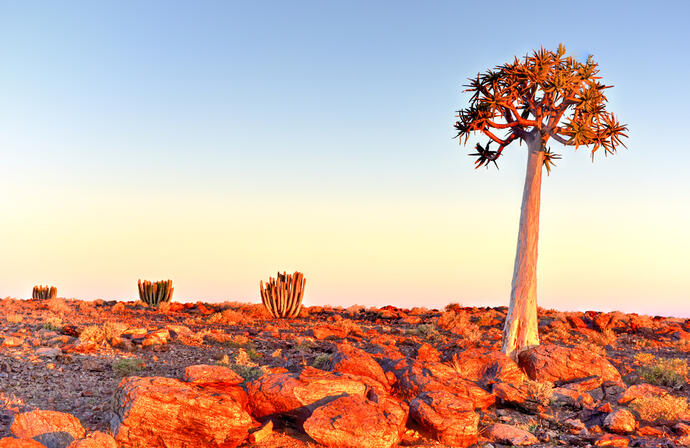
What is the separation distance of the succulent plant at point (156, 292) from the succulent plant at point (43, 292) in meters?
10.5

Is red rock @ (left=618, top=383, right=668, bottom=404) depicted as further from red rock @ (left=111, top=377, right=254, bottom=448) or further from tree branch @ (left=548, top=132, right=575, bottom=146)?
red rock @ (left=111, top=377, right=254, bottom=448)

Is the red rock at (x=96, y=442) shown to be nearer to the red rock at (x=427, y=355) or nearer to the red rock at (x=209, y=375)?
the red rock at (x=209, y=375)

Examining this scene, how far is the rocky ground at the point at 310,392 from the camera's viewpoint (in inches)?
370

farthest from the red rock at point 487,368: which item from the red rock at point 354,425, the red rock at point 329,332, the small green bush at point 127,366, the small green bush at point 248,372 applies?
the small green bush at point 127,366

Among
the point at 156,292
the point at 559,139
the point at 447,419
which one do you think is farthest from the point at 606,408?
the point at 156,292

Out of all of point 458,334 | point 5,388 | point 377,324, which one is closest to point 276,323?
point 377,324

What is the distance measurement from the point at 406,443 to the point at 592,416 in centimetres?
456

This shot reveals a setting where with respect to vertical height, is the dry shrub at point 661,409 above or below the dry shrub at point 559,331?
below

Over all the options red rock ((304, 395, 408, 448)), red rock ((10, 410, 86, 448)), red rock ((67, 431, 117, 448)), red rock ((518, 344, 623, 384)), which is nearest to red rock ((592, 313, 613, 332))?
red rock ((518, 344, 623, 384))

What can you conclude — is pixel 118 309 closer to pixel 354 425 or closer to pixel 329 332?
pixel 329 332

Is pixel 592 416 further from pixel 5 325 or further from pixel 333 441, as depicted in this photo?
Result: pixel 5 325

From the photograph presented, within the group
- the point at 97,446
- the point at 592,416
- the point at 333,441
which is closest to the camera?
the point at 97,446

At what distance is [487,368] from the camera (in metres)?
14.4

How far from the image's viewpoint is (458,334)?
21000 millimetres
